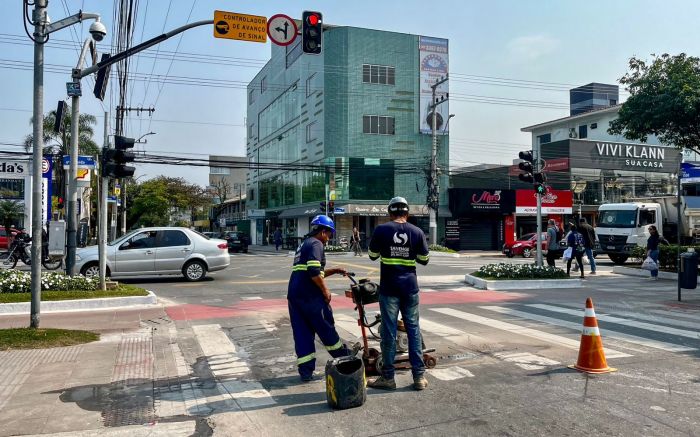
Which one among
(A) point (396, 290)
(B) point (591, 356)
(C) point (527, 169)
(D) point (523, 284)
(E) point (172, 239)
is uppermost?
(C) point (527, 169)

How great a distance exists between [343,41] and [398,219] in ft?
121

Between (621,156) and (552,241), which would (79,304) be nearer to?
(552,241)

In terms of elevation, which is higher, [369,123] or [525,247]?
[369,123]

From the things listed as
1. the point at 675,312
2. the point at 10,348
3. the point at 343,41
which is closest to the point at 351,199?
the point at 343,41

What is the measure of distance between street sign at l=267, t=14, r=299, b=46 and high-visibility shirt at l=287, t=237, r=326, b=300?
7191 millimetres

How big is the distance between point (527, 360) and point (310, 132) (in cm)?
3841

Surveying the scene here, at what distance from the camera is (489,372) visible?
6.12m

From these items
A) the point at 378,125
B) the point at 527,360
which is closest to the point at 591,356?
the point at 527,360

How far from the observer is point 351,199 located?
3969cm

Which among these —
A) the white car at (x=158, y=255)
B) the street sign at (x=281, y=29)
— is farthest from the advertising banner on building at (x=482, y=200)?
the street sign at (x=281, y=29)

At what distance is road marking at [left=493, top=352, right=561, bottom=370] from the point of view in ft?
20.9

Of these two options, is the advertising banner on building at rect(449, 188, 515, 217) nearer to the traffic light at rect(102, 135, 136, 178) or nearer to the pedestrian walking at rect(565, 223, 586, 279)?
the pedestrian walking at rect(565, 223, 586, 279)

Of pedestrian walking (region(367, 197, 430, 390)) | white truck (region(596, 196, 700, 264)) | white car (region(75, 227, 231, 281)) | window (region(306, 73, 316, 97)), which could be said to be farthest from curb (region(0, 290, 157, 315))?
window (region(306, 73, 316, 97))

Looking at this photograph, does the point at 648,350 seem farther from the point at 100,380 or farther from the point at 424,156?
the point at 424,156
